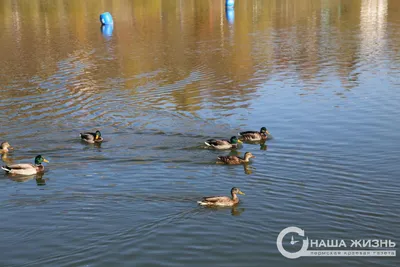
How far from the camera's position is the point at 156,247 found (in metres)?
13.2

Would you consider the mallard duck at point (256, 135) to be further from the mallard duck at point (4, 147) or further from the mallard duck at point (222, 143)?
the mallard duck at point (4, 147)

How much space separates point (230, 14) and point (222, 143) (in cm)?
4098

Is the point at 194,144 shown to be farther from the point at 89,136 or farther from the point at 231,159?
the point at 89,136

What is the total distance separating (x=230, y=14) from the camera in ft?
194

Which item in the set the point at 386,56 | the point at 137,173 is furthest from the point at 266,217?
the point at 386,56

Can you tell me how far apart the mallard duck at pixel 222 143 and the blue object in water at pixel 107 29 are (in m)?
28.6

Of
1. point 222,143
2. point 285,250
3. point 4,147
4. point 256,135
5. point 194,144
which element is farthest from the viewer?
point 256,135

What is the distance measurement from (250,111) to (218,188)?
8480mm

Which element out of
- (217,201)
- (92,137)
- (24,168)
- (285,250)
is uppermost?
(92,137)

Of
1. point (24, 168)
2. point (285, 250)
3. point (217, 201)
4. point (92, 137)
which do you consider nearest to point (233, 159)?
point (217, 201)

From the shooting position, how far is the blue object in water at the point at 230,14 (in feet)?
179

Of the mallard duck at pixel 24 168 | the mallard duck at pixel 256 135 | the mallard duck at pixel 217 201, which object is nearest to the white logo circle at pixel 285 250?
the mallard duck at pixel 217 201

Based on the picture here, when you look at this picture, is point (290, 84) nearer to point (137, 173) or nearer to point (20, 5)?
point (137, 173)

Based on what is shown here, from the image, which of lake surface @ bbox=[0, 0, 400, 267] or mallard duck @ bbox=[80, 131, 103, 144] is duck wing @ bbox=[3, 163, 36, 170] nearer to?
lake surface @ bbox=[0, 0, 400, 267]
